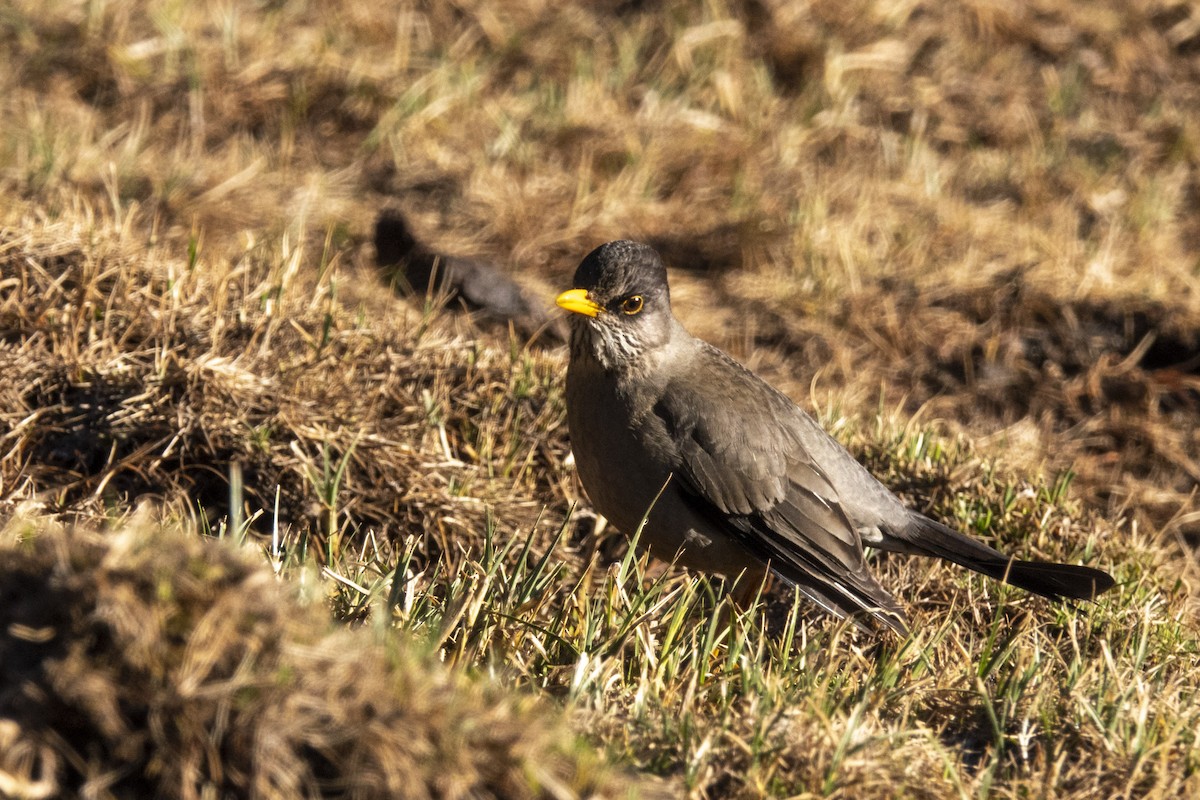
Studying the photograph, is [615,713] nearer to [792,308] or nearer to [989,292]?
[792,308]

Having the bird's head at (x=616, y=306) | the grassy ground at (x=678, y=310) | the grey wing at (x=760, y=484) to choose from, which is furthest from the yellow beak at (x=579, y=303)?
the grassy ground at (x=678, y=310)

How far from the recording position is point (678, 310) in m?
7.40

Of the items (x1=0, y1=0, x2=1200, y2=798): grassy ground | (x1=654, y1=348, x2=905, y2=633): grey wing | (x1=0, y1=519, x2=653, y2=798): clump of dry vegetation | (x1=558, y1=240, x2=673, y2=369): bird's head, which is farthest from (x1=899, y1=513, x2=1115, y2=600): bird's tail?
(x1=0, y1=519, x2=653, y2=798): clump of dry vegetation

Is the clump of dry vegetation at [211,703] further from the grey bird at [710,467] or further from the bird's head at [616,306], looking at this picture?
the bird's head at [616,306]

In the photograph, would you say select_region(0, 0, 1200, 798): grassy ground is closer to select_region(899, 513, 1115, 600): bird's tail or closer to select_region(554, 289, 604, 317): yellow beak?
select_region(899, 513, 1115, 600): bird's tail

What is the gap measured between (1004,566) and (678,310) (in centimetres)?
300

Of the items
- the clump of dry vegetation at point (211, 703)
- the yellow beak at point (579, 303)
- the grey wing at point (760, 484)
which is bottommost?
the grey wing at point (760, 484)

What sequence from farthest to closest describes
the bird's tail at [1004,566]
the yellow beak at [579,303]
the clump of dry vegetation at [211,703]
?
the yellow beak at [579,303]
the bird's tail at [1004,566]
the clump of dry vegetation at [211,703]

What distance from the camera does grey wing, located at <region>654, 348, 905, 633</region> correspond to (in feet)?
16.4

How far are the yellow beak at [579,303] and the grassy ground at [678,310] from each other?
2.06 feet

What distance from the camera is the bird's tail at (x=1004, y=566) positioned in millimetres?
4582

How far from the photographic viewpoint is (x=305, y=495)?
16.6ft

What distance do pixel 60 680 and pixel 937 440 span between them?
12.8 ft

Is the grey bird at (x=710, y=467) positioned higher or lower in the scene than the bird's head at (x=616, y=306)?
lower
